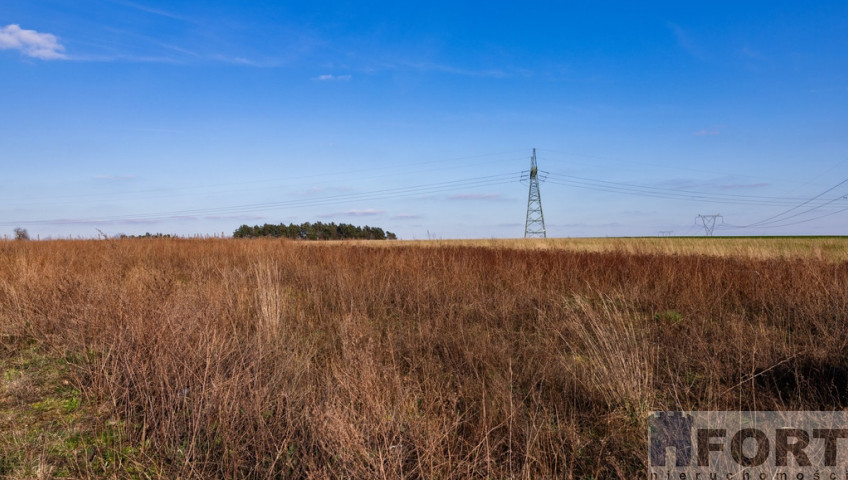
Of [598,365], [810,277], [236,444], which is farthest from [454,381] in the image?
[810,277]

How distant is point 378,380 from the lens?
110 inches

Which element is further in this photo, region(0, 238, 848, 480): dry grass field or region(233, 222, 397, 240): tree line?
region(233, 222, 397, 240): tree line

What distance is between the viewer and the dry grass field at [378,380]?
247 centimetres

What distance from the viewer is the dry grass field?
8.10 ft

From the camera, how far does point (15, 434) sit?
2.86 metres

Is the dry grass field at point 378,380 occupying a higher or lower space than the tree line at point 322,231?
lower

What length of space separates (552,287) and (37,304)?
7802 mm

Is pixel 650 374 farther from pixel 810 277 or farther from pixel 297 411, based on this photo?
pixel 810 277

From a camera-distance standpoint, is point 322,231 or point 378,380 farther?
point 322,231

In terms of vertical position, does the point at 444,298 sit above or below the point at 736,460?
above

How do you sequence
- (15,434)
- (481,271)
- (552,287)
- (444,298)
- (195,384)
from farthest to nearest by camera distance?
(481,271)
(552,287)
(444,298)
(195,384)
(15,434)

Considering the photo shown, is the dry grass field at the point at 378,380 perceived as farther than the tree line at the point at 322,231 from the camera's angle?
No

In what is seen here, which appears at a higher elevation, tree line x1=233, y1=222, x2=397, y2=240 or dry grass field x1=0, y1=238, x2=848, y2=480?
tree line x1=233, y1=222, x2=397, y2=240

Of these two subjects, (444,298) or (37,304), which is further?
(444,298)
